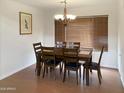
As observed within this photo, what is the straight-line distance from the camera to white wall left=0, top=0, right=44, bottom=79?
3.95m

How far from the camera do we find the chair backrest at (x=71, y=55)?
12.0 feet

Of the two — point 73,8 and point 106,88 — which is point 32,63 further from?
point 106,88

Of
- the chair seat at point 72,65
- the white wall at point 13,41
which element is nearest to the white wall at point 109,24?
the chair seat at point 72,65

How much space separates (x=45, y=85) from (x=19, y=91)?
2.19 ft

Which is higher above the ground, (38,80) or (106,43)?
(106,43)

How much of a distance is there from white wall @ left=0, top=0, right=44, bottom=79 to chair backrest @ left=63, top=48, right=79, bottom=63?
5.57 feet

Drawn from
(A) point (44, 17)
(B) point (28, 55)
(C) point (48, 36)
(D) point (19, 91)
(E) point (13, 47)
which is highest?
(A) point (44, 17)

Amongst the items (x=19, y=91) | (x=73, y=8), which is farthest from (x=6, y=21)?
(x=73, y=8)

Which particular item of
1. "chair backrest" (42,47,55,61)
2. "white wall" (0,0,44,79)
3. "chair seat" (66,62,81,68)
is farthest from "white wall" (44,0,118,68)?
"chair backrest" (42,47,55,61)

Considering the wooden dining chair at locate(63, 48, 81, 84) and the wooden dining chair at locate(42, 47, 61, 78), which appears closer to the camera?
the wooden dining chair at locate(63, 48, 81, 84)

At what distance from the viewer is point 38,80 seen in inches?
154

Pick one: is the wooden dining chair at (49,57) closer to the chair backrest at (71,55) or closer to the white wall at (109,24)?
the chair backrest at (71,55)

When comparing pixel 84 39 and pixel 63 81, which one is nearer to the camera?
pixel 63 81

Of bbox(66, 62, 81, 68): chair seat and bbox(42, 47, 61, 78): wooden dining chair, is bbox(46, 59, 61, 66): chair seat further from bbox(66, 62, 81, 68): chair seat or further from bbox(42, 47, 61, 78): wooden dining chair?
bbox(66, 62, 81, 68): chair seat
